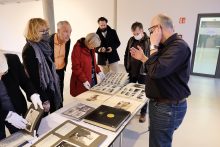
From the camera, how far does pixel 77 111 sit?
1.53m

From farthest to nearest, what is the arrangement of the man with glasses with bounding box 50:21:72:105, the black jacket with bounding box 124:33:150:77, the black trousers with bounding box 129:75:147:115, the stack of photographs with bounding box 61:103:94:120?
the black trousers with bounding box 129:75:147:115 → the black jacket with bounding box 124:33:150:77 → the man with glasses with bounding box 50:21:72:105 → the stack of photographs with bounding box 61:103:94:120

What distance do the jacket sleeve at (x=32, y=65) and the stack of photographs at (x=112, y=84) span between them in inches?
23.9

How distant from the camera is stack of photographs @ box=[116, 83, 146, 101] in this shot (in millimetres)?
1839

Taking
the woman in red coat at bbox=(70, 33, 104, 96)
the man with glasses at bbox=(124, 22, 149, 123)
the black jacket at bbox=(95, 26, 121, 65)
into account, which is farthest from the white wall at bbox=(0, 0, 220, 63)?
the woman in red coat at bbox=(70, 33, 104, 96)

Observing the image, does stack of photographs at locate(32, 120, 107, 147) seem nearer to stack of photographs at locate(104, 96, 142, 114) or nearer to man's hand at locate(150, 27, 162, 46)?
A: stack of photographs at locate(104, 96, 142, 114)

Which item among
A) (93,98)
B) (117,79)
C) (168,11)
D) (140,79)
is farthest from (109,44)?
(168,11)

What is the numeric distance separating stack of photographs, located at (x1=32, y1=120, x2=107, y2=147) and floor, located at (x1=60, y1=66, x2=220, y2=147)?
1019 millimetres

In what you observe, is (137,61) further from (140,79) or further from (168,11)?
(168,11)

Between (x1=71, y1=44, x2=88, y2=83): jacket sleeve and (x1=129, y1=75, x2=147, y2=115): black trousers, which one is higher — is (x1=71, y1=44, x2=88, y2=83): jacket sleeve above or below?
above

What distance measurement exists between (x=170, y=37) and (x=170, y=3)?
448 cm

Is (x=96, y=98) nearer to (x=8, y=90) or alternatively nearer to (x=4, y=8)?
(x=8, y=90)

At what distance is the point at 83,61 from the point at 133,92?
26.9 inches

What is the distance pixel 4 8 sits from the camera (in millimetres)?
9016

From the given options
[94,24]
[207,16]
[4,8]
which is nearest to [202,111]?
[207,16]
